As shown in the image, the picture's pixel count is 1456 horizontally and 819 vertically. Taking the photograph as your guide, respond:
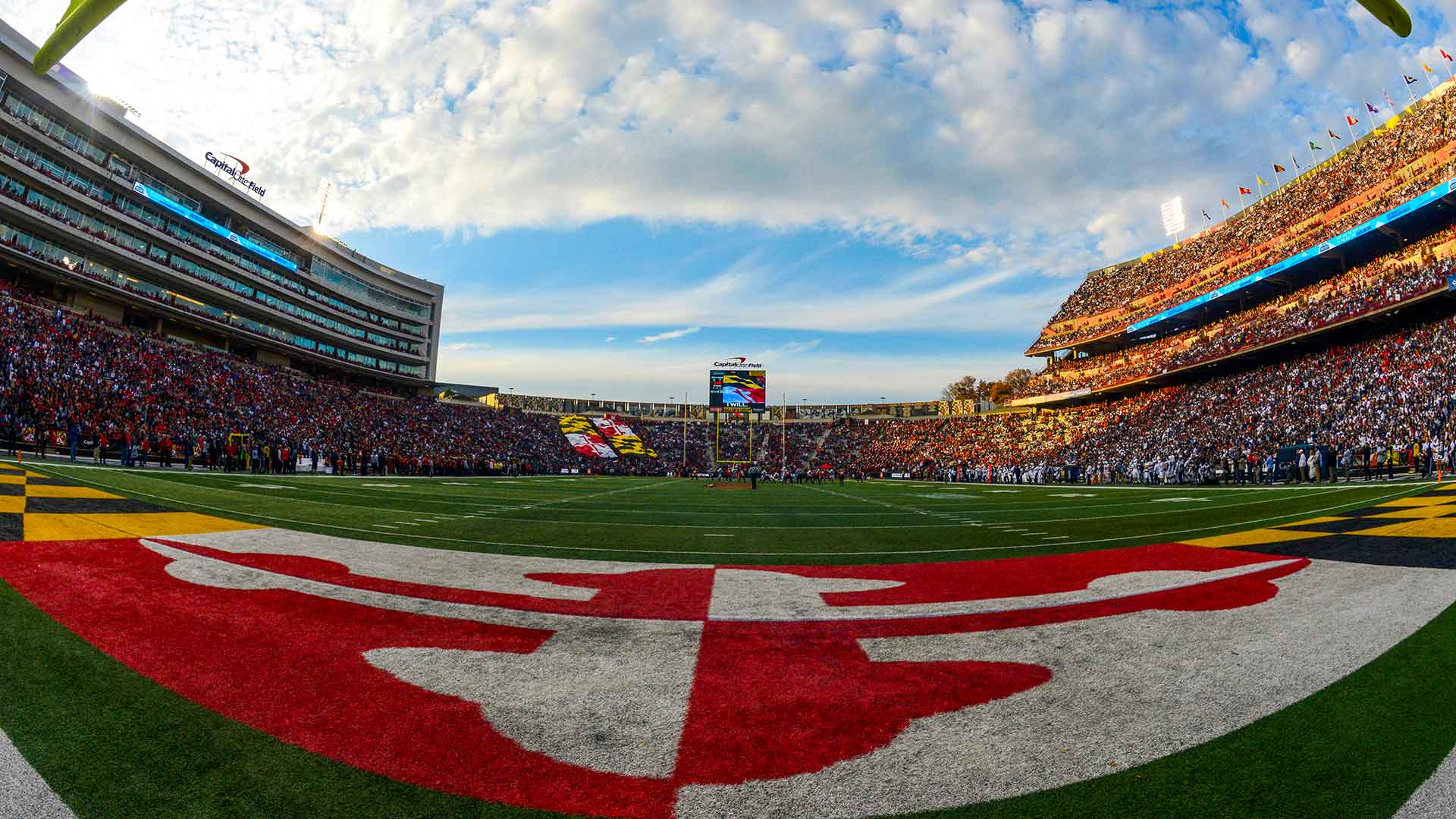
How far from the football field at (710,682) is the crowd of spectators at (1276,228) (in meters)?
43.5

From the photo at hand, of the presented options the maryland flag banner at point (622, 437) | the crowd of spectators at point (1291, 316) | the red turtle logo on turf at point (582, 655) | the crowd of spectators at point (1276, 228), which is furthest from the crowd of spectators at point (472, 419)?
the red turtle logo on turf at point (582, 655)

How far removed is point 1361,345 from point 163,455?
5825cm

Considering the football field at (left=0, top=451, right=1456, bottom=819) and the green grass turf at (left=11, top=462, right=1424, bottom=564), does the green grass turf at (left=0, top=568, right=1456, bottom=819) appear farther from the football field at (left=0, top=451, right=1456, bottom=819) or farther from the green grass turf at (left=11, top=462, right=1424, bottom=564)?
the green grass turf at (left=11, top=462, right=1424, bottom=564)

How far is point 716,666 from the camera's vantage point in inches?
134

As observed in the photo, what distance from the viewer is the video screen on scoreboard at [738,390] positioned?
57.7 metres

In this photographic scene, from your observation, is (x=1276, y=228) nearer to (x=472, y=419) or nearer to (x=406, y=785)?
(x=406, y=785)

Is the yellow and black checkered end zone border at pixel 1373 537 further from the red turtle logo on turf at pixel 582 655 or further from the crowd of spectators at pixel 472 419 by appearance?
the crowd of spectators at pixel 472 419

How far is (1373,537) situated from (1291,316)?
3957 cm

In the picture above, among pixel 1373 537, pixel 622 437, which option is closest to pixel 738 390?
pixel 622 437

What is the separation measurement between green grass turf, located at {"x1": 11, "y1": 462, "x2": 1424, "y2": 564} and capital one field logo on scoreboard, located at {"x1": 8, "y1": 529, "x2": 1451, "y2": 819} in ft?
7.05

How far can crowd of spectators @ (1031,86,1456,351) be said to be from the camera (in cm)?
3444

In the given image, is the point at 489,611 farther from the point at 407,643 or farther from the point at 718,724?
the point at 718,724

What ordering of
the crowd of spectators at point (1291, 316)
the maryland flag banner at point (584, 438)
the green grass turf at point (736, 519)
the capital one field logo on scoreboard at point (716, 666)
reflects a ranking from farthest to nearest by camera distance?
the maryland flag banner at point (584, 438) → the crowd of spectators at point (1291, 316) → the green grass turf at point (736, 519) → the capital one field logo on scoreboard at point (716, 666)

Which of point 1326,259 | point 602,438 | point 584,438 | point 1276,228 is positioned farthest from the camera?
point 602,438
